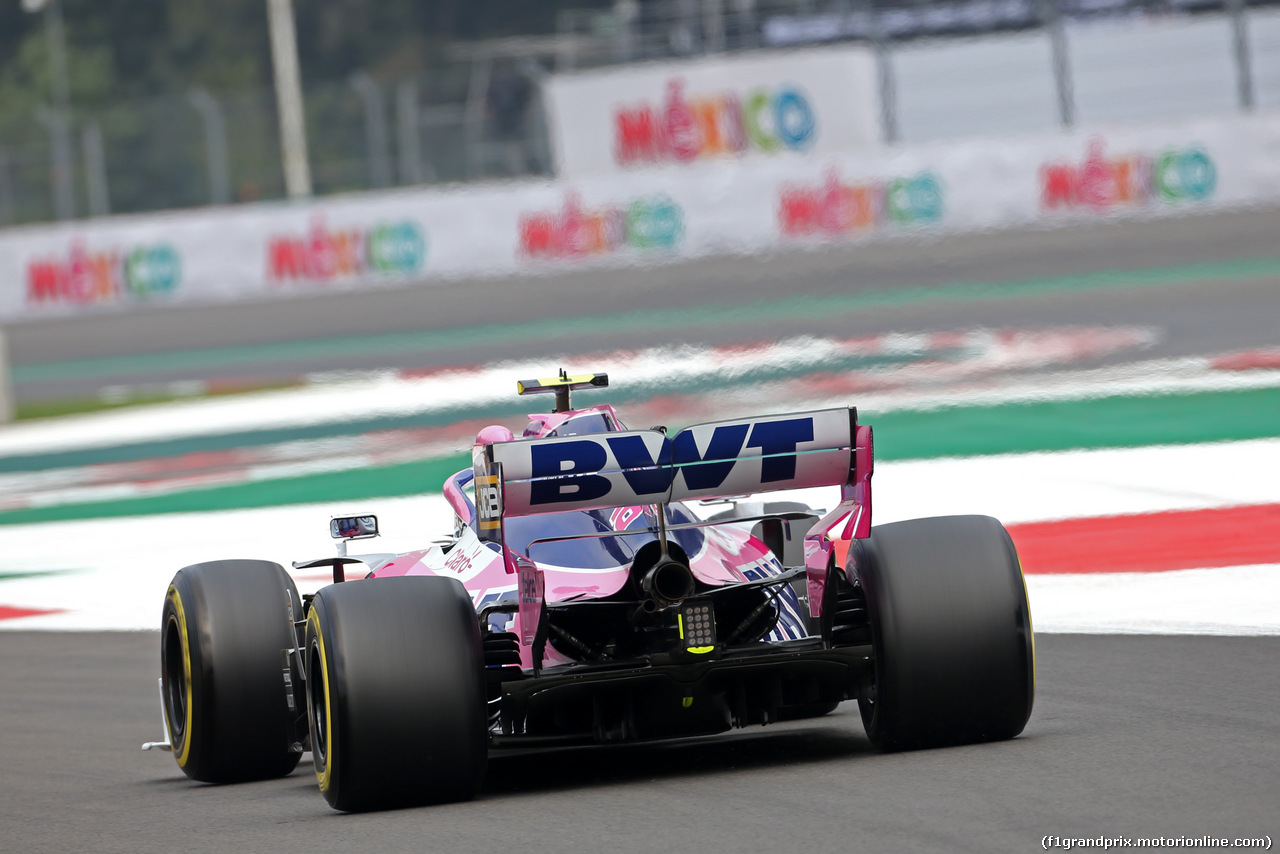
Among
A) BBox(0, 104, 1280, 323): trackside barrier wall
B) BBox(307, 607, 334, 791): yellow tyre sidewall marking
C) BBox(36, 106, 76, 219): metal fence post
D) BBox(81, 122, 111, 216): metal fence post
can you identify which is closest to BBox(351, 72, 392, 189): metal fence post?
BBox(0, 104, 1280, 323): trackside barrier wall

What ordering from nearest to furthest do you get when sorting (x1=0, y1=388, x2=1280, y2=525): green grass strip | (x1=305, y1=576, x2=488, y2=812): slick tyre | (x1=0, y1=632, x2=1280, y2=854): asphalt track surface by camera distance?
(x1=0, y1=632, x2=1280, y2=854): asphalt track surface < (x1=305, y1=576, x2=488, y2=812): slick tyre < (x1=0, y1=388, x2=1280, y2=525): green grass strip

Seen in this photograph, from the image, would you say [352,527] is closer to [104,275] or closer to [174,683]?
[174,683]

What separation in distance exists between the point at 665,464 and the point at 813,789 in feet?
→ 3.53

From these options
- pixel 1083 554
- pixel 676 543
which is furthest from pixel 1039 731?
pixel 1083 554

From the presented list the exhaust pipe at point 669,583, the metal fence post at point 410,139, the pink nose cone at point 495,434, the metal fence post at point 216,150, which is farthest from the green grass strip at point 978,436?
the metal fence post at point 410,139

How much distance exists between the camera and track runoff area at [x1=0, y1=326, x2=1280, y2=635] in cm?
1067

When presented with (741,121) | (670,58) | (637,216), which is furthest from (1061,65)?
(670,58)

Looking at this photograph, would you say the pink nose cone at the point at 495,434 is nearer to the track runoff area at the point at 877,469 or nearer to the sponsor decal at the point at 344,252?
the track runoff area at the point at 877,469

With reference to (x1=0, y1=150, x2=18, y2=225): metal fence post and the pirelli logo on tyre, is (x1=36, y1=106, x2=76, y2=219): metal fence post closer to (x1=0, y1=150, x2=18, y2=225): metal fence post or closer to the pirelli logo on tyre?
(x1=0, y1=150, x2=18, y2=225): metal fence post

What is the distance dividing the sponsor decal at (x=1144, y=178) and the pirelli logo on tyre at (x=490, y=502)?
69.5 ft

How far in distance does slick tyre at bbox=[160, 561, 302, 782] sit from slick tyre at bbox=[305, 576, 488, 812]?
3.42 feet

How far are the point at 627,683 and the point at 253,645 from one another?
1.63 m

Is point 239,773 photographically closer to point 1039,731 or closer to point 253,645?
point 253,645

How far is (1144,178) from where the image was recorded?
84.7 ft
